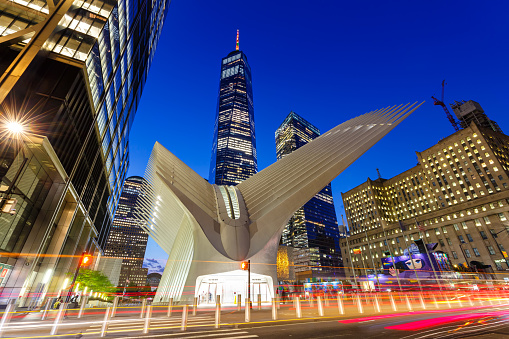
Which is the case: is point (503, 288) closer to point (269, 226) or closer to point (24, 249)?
point (269, 226)

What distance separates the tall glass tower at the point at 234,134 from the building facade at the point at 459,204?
252 feet

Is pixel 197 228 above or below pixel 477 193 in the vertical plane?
below

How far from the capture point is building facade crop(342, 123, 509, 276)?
65000 millimetres

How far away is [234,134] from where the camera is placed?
6068 inches

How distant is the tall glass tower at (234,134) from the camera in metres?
147

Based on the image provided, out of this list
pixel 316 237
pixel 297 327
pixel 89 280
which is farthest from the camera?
pixel 316 237

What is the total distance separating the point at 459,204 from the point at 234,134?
119 meters

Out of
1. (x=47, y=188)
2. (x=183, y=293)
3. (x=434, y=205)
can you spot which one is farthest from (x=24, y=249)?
(x=434, y=205)

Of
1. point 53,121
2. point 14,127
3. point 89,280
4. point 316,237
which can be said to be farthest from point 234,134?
point 14,127

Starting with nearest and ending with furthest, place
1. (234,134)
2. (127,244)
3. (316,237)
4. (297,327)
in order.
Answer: (297,327) < (316,237) < (234,134) < (127,244)

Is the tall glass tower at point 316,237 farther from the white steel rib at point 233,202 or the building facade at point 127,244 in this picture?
the building facade at point 127,244

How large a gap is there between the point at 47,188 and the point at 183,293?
18303 mm

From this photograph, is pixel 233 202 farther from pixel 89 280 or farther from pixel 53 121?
pixel 89 280

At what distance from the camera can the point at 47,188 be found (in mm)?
24000
